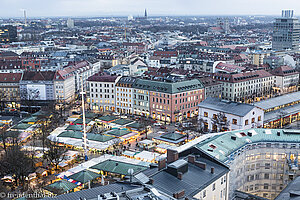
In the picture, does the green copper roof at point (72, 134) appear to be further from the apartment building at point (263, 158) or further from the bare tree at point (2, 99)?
the bare tree at point (2, 99)

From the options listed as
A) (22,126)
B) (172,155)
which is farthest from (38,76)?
(172,155)

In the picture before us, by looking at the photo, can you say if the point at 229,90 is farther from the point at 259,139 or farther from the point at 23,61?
the point at 23,61

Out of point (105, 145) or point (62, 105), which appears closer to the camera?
point (105, 145)

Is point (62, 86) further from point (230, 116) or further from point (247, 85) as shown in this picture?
point (247, 85)

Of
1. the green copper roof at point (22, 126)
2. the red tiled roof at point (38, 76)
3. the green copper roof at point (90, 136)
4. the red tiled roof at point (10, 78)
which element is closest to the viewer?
the green copper roof at point (90, 136)

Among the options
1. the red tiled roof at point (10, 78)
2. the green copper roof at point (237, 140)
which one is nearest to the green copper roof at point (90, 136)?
the green copper roof at point (237, 140)

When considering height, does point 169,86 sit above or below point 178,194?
above

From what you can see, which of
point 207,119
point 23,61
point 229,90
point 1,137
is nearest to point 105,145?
point 1,137
